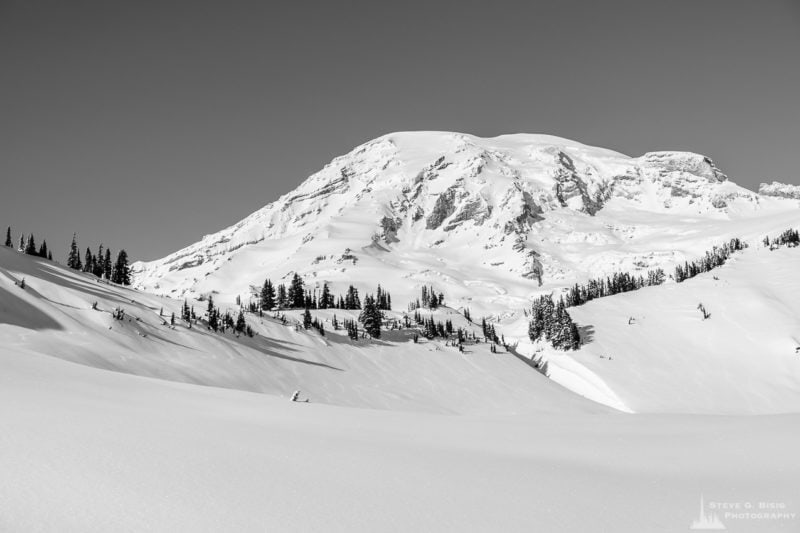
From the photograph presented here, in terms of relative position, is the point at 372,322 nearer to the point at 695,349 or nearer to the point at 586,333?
the point at 586,333

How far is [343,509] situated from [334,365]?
66.2m

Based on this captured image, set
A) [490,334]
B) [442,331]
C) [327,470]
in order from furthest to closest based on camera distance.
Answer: [490,334] < [442,331] < [327,470]

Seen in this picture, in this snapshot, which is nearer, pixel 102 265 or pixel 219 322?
pixel 219 322

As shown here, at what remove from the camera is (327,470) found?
344 inches

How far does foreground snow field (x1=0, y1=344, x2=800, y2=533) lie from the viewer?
6848mm

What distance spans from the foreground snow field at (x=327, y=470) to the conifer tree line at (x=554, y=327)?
93.7m

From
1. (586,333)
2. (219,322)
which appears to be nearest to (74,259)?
(219,322)

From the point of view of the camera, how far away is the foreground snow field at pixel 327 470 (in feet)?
22.5

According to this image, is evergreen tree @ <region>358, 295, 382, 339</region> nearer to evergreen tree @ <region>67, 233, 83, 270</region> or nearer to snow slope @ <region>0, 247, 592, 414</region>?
snow slope @ <region>0, 247, 592, 414</region>

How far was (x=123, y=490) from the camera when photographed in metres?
7.02

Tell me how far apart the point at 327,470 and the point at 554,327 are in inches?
4254

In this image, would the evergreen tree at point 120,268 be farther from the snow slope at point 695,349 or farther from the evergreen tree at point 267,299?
the snow slope at point 695,349

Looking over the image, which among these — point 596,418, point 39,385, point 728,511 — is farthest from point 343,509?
point 596,418

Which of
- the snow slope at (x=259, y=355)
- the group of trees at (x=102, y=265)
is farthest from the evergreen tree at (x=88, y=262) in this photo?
the snow slope at (x=259, y=355)
